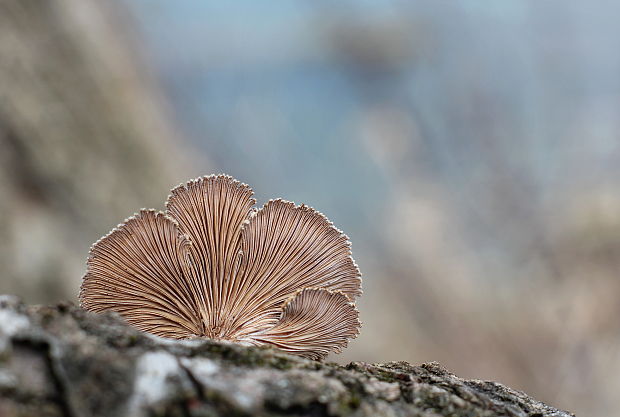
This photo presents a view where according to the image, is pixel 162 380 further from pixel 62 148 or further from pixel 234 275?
pixel 62 148

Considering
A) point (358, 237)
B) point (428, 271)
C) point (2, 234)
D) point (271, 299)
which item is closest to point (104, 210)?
point (2, 234)

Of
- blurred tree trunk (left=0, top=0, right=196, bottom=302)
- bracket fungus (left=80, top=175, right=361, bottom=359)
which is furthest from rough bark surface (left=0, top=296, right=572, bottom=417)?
blurred tree trunk (left=0, top=0, right=196, bottom=302)

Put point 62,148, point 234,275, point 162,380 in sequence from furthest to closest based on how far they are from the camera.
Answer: point 62,148, point 234,275, point 162,380

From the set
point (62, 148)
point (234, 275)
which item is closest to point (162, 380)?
point (234, 275)

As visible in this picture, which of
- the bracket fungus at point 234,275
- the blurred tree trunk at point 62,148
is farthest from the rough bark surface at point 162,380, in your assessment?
the blurred tree trunk at point 62,148

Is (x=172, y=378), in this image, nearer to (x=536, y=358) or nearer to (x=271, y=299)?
(x=271, y=299)
